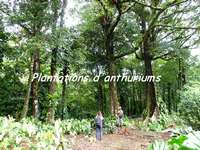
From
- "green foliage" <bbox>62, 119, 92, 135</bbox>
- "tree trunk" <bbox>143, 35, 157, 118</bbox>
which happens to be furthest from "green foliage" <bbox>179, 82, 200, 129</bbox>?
"green foliage" <bbox>62, 119, 92, 135</bbox>

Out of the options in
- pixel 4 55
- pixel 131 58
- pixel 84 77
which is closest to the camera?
pixel 4 55

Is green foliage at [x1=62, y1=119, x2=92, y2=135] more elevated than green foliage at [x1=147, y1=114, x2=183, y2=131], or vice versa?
green foliage at [x1=147, y1=114, x2=183, y2=131]

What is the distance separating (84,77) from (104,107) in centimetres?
887

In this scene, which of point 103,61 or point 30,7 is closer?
point 30,7

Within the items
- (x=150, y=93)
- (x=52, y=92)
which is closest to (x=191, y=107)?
(x=150, y=93)

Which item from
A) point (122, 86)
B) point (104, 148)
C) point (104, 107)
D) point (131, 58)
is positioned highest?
point (131, 58)

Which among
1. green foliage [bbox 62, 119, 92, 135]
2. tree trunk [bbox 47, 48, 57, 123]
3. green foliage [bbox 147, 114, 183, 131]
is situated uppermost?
tree trunk [bbox 47, 48, 57, 123]

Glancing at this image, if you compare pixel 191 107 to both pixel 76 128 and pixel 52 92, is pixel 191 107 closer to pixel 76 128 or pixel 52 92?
pixel 76 128

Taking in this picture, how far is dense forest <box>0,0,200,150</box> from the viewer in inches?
655

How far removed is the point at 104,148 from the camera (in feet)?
41.8

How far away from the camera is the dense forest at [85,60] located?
54.5ft

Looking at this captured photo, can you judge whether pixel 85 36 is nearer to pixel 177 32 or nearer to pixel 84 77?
pixel 84 77

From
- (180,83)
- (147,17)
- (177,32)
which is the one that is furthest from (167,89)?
(147,17)

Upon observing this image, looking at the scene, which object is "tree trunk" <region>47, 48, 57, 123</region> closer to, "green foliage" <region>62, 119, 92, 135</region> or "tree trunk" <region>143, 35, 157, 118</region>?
"green foliage" <region>62, 119, 92, 135</region>
